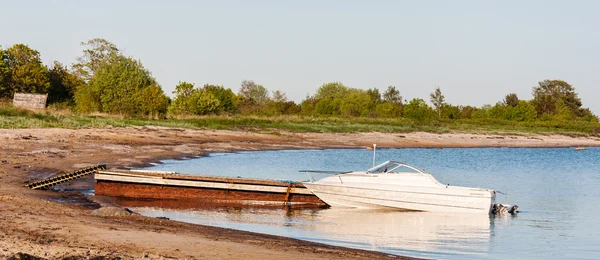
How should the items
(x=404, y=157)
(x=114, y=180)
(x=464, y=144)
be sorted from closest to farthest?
(x=114, y=180)
(x=404, y=157)
(x=464, y=144)

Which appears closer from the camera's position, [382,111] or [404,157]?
[404,157]

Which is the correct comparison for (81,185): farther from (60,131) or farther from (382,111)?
(382,111)

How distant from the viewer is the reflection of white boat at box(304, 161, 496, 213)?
20.5 m

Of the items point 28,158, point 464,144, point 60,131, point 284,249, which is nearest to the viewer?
point 284,249

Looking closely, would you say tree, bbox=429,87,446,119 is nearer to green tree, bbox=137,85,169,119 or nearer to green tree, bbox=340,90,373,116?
green tree, bbox=340,90,373,116

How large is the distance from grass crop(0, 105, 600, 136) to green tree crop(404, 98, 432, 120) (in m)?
3.60

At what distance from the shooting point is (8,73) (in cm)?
6331

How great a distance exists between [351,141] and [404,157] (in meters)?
10.4

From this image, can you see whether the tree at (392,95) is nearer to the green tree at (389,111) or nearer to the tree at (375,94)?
the tree at (375,94)

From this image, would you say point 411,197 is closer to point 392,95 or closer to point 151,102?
point 151,102

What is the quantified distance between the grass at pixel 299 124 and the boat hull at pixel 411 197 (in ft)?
67.3

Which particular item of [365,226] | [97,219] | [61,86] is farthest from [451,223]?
[61,86]

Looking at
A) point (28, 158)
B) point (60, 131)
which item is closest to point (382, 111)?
point (60, 131)

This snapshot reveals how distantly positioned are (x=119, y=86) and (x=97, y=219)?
2028 inches
